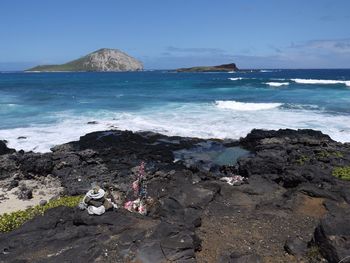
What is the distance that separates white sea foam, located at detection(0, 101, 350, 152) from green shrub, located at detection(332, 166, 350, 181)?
404 inches

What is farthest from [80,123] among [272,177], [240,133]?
[272,177]

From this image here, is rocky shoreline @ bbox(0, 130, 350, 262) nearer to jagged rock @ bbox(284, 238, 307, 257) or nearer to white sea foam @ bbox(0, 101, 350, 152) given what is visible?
jagged rock @ bbox(284, 238, 307, 257)

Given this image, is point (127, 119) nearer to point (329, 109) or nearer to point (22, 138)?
point (22, 138)

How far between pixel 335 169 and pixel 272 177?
9.63 ft

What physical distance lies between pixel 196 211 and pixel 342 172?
8.00 metres

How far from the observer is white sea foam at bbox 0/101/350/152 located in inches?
1172

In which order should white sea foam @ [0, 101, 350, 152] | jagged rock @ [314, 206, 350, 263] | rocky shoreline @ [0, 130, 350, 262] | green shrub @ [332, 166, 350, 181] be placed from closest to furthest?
jagged rock @ [314, 206, 350, 263], rocky shoreline @ [0, 130, 350, 262], green shrub @ [332, 166, 350, 181], white sea foam @ [0, 101, 350, 152]

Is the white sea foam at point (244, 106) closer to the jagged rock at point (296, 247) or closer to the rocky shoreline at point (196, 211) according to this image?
the rocky shoreline at point (196, 211)

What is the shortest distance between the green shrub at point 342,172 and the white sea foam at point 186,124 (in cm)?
1025

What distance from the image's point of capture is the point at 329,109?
A: 143 ft

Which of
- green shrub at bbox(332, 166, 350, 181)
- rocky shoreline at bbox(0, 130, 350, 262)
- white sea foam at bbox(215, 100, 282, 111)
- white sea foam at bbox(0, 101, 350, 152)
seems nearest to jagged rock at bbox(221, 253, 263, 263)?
rocky shoreline at bbox(0, 130, 350, 262)

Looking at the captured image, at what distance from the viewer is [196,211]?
43.8 feet

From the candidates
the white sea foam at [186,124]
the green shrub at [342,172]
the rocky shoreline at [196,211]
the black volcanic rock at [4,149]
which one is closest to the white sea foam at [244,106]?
the white sea foam at [186,124]

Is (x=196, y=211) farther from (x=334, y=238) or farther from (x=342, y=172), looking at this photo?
(x=342, y=172)
